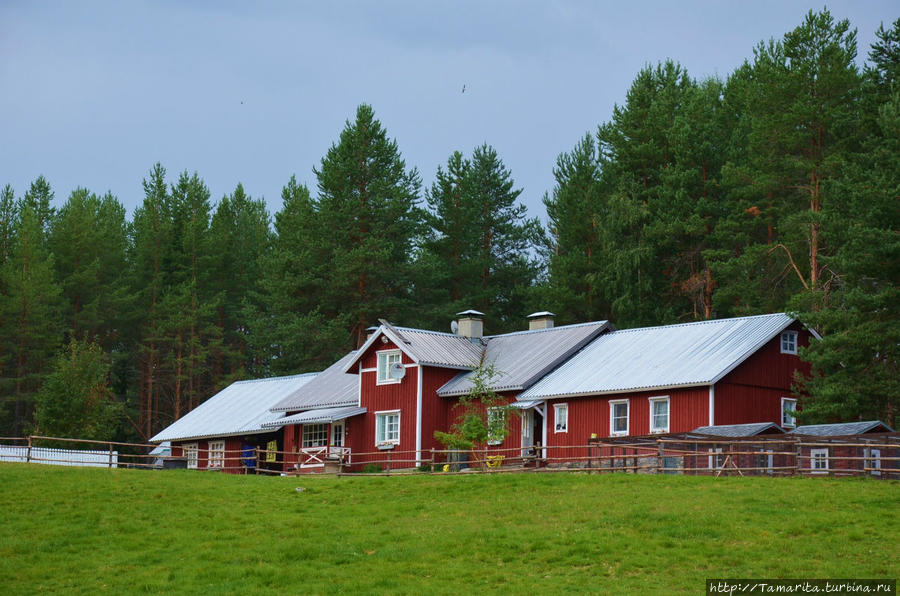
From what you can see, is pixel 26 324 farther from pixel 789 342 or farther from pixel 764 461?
pixel 764 461

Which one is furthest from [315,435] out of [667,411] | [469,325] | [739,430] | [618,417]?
[739,430]

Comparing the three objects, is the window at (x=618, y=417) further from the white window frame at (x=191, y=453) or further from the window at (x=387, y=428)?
the white window frame at (x=191, y=453)

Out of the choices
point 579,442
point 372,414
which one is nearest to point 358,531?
point 579,442

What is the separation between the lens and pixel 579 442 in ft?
132

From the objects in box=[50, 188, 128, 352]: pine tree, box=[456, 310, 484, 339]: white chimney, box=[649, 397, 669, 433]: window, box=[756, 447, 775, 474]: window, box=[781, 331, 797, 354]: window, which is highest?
box=[50, 188, 128, 352]: pine tree

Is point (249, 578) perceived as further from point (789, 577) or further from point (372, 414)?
point (372, 414)

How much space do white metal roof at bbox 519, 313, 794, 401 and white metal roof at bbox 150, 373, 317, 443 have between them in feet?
49.8

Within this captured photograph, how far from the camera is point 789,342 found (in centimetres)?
4094

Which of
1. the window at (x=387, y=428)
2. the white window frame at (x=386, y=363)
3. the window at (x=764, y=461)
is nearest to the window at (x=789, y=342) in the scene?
the window at (x=764, y=461)

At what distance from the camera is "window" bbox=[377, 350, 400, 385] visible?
150 ft

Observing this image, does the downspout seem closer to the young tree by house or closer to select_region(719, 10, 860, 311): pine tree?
select_region(719, 10, 860, 311): pine tree

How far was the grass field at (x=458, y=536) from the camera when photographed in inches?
808

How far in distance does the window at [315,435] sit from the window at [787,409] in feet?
61.4

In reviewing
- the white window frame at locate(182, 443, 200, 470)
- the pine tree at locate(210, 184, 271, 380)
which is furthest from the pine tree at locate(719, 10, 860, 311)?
the pine tree at locate(210, 184, 271, 380)
